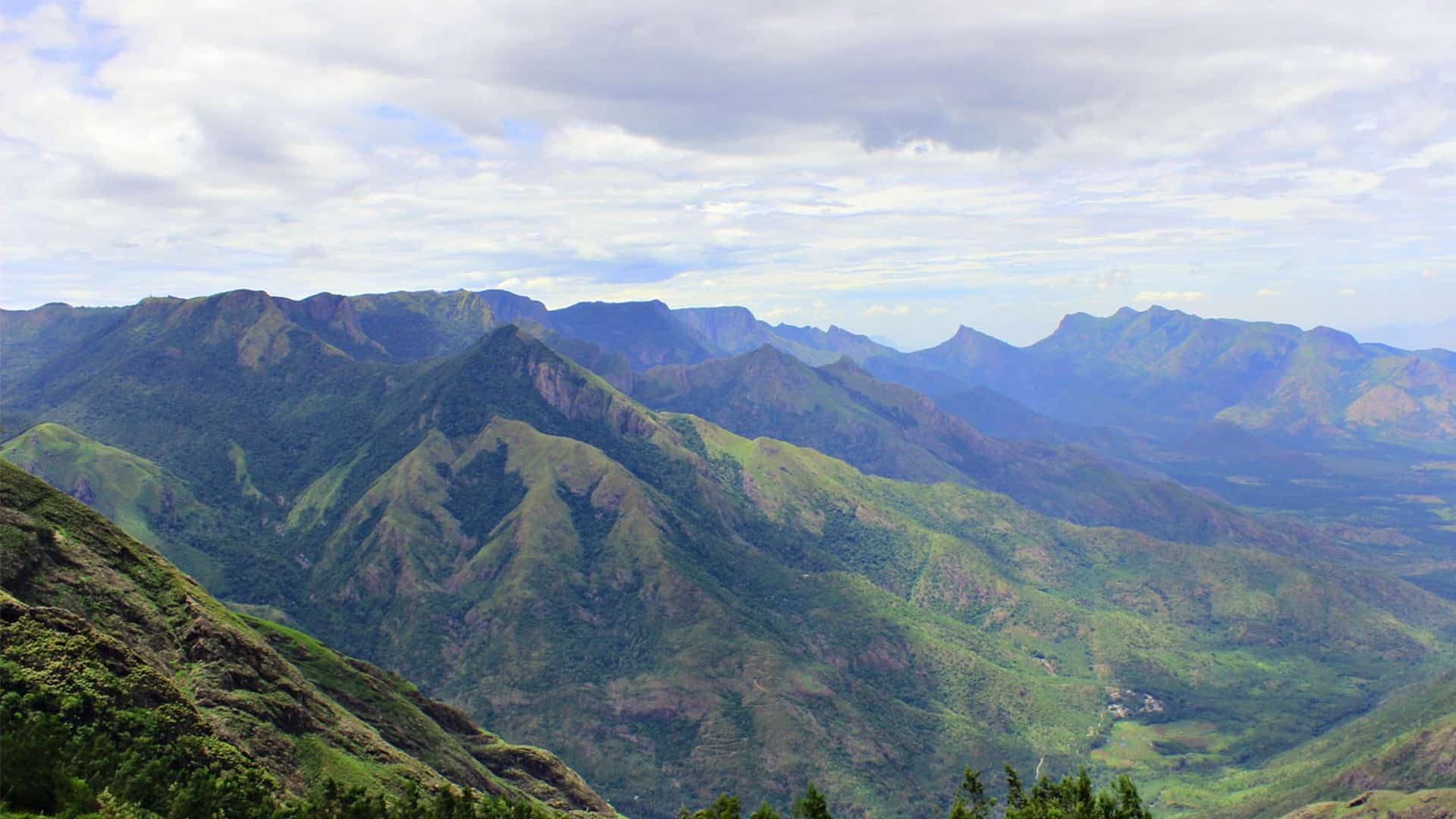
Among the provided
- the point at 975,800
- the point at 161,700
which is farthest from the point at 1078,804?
the point at 161,700

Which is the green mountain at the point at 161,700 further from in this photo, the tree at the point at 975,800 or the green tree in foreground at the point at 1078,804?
the green tree in foreground at the point at 1078,804

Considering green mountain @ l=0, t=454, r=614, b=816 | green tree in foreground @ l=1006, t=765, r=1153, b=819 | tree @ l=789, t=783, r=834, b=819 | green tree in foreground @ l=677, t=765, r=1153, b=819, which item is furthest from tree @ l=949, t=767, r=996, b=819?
green mountain @ l=0, t=454, r=614, b=816

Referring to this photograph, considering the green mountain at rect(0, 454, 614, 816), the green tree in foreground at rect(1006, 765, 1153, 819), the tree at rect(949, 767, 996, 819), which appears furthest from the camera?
the tree at rect(949, 767, 996, 819)

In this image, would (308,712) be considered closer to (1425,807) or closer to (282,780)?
(282,780)

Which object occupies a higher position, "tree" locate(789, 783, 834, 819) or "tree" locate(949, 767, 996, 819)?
"tree" locate(789, 783, 834, 819)

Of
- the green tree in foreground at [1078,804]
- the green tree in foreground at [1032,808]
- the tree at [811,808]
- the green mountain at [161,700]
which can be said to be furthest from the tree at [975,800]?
the green mountain at [161,700]

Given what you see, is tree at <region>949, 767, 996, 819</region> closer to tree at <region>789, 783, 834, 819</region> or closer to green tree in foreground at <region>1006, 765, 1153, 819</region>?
green tree in foreground at <region>1006, 765, 1153, 819</region>

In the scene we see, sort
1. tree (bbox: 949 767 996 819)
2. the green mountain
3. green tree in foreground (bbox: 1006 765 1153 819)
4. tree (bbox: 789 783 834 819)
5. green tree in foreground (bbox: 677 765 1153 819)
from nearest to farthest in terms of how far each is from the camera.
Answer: the green mountain < green tree in foreground (bbox: 1006 765 1153 819) < green tree in foreground (bbox: 677 765 1153 819) < tree (bbox: 789 783 834 819) < tree (bbox: 949 767 996 819)

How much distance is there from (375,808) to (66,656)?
37043mm

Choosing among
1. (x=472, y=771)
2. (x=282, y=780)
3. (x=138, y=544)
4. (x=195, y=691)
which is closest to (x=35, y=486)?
(x=138, y=544)

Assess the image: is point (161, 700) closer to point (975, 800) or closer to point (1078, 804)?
point (975, 800)

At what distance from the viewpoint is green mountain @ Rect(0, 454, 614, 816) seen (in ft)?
276

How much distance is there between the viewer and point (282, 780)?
354 ft

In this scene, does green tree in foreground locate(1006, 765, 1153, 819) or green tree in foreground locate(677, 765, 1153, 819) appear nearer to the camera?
green tree in foreground locate(1006, 765, 1153, 819)
